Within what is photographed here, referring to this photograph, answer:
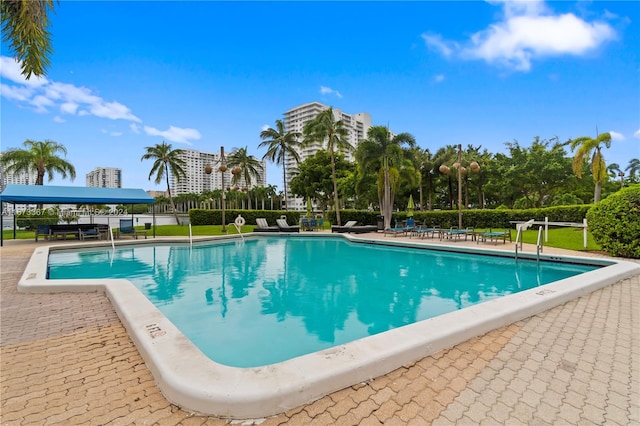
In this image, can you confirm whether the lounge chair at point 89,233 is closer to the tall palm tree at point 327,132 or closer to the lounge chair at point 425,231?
the tall palm tree at point 327,132

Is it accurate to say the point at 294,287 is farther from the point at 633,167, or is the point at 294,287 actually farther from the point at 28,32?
the point at 633,167

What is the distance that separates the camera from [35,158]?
93.1 ft

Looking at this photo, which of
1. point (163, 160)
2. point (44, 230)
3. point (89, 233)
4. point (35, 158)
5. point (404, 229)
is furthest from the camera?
point (163, 160)

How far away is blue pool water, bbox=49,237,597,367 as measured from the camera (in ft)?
15.7

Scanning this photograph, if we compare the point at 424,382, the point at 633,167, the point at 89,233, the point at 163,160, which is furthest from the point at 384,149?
the point at 633,167

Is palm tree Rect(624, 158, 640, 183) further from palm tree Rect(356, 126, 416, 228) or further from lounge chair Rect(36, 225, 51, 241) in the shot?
lounge chair Rect(36, 225, 51, 241)

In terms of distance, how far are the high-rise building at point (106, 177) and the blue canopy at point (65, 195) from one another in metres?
110

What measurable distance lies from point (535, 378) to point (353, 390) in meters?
1.60

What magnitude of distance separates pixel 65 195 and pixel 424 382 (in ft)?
64.5

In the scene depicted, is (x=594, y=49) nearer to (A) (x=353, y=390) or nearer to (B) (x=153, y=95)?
(A) (x=353, y=390)

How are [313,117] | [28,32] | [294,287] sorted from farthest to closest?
[313,117], [294,287], [28,32]

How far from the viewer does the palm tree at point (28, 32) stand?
6.08 m

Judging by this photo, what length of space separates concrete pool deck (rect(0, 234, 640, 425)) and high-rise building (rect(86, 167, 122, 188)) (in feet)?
419

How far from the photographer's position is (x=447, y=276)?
8836 millimetres
